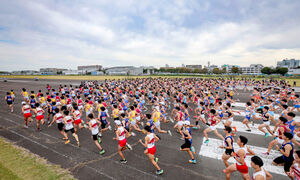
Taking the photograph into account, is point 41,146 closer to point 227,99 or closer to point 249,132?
point 249,132

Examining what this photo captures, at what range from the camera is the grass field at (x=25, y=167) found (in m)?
4.89

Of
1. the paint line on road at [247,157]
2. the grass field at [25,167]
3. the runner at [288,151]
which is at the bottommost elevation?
the paint line on road at [247,157]

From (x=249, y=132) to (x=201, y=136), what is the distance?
122 inches

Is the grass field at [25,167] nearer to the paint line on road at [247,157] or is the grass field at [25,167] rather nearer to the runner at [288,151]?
the paint line on road at [247,157]

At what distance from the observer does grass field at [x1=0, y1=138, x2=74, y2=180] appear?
489 cm

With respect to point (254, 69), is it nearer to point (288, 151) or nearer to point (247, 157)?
point (247, 157)

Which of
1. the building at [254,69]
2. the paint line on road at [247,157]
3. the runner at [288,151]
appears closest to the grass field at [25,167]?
the paint line on road at [247,157]

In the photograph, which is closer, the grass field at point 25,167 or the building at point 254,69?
the grass field at point 25,167

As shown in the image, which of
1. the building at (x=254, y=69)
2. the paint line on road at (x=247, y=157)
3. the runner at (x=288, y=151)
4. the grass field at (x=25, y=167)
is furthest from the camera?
the building at (x=254, y=69)

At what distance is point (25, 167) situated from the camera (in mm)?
5324

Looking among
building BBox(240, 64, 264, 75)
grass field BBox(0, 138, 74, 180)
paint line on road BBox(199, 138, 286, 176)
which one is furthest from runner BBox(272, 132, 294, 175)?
building BBox(240, 64, 264, 75)

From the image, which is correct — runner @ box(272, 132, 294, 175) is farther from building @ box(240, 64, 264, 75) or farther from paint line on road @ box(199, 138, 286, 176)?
building @ box(240, 64, 264, 75)

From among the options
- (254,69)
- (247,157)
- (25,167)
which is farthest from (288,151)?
(254,69)

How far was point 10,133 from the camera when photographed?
8.45 metres
